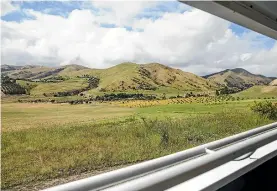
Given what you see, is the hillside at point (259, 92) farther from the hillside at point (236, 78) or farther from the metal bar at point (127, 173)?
the metal bar at point (127, 173)

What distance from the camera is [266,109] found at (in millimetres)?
3305

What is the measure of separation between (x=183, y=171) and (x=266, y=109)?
8.09 feet

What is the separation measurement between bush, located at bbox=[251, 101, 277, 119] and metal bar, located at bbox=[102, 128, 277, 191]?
1.53m

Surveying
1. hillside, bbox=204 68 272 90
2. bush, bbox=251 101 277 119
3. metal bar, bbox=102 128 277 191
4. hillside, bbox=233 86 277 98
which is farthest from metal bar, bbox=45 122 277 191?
bush, bbox=251 101 277 119

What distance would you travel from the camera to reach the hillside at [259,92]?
121 inches

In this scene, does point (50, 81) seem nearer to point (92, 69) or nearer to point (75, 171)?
point (92, 69)

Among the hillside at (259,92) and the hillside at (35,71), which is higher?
the hillside at (35,71)

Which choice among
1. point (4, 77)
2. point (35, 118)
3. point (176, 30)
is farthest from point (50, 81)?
point (176, 30)

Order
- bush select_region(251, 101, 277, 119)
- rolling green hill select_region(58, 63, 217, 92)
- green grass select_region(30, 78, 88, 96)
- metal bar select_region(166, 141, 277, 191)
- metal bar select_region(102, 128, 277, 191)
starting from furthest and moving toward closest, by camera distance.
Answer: bush select_region(251, 101, 277, 119), rolling green hill select_region(58, 63, 217, 92), green grass select_region(30, 78, 88, 96), metal bar select_region(166, 141, 277, 191), metal bar select_region(102, 128, 277, 191)

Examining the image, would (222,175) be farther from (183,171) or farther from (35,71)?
(35,71)

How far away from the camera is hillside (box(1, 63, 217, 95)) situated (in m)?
1.33

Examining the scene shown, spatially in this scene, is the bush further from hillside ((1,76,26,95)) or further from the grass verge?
hillside ((1,76,26,95))

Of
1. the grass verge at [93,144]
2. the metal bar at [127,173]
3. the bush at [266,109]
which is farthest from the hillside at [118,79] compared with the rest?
the bush at [266,109]

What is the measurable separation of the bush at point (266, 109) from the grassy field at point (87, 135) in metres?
0.72
